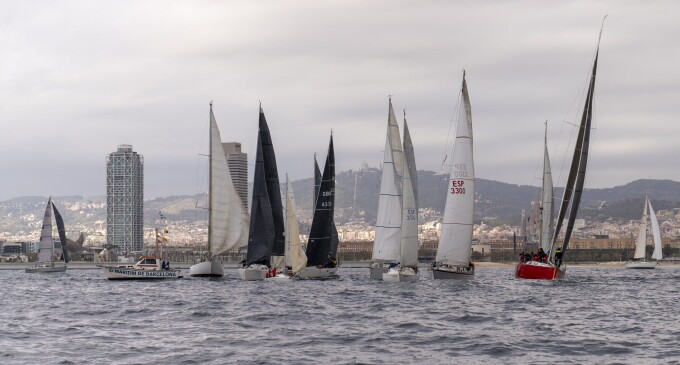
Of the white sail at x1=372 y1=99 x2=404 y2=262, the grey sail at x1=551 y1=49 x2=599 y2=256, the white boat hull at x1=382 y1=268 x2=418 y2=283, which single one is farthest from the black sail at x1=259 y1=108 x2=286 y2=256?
the grey sail at x1=551 y1=49 x2=599 y2=256

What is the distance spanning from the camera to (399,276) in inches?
3024

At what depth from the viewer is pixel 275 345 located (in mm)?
34188

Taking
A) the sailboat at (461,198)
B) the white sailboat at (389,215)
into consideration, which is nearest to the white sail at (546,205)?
the sailboat at (461,198)

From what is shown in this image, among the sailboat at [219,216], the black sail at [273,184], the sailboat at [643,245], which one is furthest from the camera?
the sailboat at [643,245]

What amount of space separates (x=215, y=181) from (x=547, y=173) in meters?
31.8

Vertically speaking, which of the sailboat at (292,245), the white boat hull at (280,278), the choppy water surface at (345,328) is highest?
the sailboat at (292,245)

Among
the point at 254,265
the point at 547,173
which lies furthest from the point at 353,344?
the point at 547,173

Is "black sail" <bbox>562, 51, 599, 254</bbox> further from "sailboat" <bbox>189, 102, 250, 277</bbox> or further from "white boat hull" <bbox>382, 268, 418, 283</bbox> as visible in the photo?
"sailboat" <bbox>189, 102, 250, 277</bbox>

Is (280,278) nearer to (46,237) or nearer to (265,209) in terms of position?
(265,209)

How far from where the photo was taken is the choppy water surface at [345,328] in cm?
3148

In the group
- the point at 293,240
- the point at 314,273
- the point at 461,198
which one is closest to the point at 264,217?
the point at 293,240

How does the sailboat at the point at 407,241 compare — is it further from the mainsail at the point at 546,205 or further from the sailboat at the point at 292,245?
the mainsail at the point at 546,205

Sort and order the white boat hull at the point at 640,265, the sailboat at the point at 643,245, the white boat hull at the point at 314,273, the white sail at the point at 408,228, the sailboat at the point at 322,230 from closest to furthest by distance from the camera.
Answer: the white sail at the point at 408,228 → the white boat hull at the point at 314,273 → the sailboat at the point at 322,230 → the sailboat at the point at 643,245 → the white boat hull at the point at 640,265

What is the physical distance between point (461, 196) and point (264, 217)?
20082 mm
